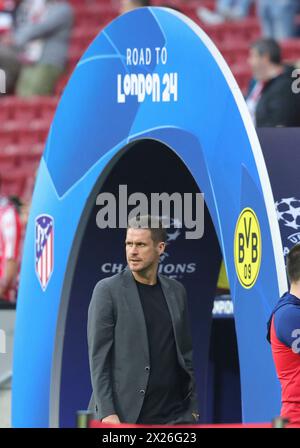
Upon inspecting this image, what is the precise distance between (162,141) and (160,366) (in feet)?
3.59

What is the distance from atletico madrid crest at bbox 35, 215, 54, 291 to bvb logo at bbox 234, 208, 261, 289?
198 centimetres

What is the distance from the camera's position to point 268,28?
14641mm

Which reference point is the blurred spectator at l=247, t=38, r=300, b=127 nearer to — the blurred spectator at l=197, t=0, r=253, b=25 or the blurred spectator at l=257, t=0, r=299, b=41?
the blurred spectator at l=257, t=0, r=299, b=41

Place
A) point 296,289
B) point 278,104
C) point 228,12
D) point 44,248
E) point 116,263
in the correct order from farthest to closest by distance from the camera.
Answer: point 228,12 < point 278,104 < point 44,248 < point 116,263 < point 296,289

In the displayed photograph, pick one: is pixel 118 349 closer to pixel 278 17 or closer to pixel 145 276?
pixel 145 276

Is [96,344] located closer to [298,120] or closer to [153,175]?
[153,175]

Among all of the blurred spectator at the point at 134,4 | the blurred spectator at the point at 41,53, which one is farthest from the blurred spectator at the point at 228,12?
the blurred spectator at the point at 134,4

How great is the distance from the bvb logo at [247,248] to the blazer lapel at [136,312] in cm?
94

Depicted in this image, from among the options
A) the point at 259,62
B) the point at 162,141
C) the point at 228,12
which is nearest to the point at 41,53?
the point at 228,12

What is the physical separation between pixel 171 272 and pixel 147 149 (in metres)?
0.91

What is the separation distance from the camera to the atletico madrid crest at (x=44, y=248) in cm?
739

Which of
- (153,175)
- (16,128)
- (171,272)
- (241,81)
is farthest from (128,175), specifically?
(16,128)

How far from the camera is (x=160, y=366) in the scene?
6.47 meters

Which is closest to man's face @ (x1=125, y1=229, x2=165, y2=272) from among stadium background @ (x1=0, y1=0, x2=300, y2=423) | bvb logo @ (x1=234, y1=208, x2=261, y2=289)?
bvb logo @ (x1=234, y1=208, x2=261, y2=289)
